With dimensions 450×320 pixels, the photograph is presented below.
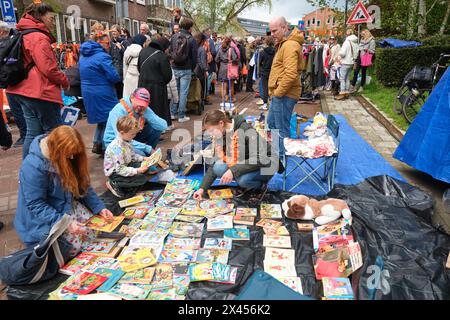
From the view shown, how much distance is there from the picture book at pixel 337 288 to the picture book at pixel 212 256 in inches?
27.7

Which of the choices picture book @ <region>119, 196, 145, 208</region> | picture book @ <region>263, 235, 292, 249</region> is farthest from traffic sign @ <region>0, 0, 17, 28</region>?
picture book @ <region>263, 235, 292, 249</region>

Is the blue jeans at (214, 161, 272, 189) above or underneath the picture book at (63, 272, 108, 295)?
above

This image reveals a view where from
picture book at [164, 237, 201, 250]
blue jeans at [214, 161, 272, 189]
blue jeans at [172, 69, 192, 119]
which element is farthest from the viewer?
blue jeans at [172, 69, 192, 119]

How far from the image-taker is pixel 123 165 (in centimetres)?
344

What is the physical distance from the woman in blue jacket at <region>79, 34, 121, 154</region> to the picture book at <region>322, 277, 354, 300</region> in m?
3.53

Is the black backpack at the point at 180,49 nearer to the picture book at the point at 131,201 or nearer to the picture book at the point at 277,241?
the picture book at the point at 131,201

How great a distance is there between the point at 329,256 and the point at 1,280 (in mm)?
2191

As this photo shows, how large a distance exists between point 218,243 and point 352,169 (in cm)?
244

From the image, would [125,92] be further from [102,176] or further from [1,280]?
[1,280]

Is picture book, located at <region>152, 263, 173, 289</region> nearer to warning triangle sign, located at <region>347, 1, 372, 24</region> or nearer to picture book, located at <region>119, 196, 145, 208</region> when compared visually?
picture book, located at <region>119, 196, 145, 208</region>

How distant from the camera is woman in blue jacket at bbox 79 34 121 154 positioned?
443cm

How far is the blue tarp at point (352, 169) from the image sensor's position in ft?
12.7

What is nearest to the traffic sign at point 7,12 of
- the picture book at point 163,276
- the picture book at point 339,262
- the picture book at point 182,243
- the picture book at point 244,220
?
the picture book at point 182,243

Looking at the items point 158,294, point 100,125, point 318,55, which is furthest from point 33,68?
point 318,55
